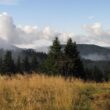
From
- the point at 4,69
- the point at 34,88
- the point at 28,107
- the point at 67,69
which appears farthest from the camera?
the point at 4,69

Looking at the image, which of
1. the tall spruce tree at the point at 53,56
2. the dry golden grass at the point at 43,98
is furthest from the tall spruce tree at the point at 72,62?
the dry golden grass at the point at 43,98

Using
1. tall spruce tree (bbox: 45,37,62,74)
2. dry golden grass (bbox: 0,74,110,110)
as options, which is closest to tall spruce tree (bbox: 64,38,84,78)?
tall spruce tree (bbox: 45,37,62,74)

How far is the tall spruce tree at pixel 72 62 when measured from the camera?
55.2 m

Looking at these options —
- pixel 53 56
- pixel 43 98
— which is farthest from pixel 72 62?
pixel 43 98

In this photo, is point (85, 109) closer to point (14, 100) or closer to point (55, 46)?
point (14, 100)

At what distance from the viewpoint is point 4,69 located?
7788cm

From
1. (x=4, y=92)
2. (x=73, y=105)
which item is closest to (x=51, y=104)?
(x=73, y=105)

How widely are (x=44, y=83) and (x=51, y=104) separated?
12.0 feet

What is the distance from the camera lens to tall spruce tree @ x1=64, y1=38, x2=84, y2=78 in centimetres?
5516

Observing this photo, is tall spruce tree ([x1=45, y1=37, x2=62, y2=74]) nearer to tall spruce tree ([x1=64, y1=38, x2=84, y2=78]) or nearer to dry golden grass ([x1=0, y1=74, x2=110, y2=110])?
tall spruce tree ([x1=64, y1=38, x2=84, y2=78])

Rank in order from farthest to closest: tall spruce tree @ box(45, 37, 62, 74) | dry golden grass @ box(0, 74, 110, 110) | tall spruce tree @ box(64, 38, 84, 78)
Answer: tall spruce tree @ box(45, 37, 62, 74) < tall spruce tree @ box(64, 38, 84, 78) < dry golden grass @ box(0, 74, 110, 110)

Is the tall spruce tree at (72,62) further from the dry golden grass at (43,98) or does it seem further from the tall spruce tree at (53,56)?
the dry golden grass at (43,98)

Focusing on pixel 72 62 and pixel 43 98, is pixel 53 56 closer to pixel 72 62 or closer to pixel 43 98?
pixel 72 62

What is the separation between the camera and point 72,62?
55781 millimetres
